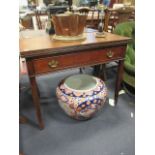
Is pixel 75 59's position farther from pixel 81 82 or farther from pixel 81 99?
pixel 81 82

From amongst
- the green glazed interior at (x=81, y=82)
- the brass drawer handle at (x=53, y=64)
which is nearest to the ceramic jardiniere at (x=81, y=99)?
the green glazed interior at (x=81, y=82)

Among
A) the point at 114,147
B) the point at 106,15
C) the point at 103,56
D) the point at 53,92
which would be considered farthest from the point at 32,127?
the point at 106,15

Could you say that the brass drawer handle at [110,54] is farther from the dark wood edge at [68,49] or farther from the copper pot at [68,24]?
the copper pot at [68,24]

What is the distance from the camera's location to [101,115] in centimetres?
156

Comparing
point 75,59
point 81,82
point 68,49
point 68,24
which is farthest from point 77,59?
point 81,82

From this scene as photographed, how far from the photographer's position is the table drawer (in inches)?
42.5

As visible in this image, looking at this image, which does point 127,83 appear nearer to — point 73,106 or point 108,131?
point 108,131

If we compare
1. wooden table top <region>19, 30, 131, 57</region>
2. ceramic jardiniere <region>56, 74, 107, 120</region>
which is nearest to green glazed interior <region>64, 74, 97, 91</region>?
ceramic jardiniere <region>56, 74, 107, 120</region>

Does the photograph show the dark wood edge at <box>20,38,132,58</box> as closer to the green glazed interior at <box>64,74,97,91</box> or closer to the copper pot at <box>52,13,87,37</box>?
the copper pot at <box>52,13,87,37</box>

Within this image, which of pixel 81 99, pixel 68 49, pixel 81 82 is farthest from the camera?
pixel 81 82

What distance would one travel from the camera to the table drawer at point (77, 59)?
42.5 inches

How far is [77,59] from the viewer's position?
46.3 inches

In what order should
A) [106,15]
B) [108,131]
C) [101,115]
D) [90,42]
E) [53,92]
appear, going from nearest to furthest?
[90,42], [108,131], [101,115], [53,92], [106,15]
